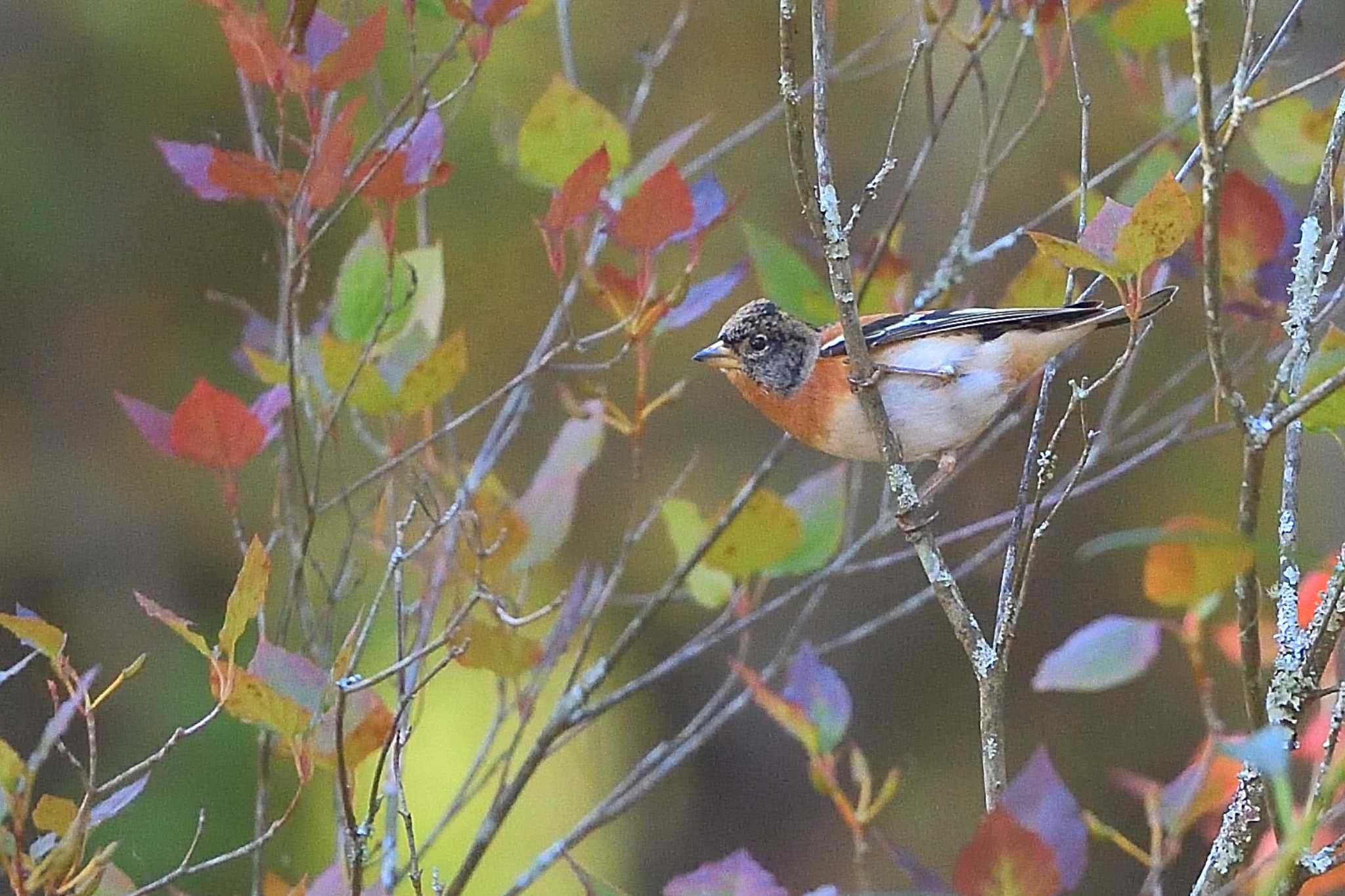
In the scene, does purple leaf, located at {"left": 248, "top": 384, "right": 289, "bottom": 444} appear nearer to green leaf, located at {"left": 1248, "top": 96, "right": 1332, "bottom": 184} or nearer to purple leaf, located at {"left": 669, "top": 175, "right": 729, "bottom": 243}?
purple leaf, located at {"left": 669, "top": 175, "right": 729, "bottom": 243}

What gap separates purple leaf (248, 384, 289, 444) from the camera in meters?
1.24

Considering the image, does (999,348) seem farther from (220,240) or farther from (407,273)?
(220,240)

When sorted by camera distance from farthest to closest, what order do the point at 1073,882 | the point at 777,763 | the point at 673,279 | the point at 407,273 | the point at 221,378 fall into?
the point at 777,763
the point at 221,378
the point at 673,279
the point at 407,273
the point at 1073,882

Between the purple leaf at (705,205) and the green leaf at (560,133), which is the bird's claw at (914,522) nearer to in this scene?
the purple leaf at (705,205)

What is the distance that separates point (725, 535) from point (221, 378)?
1700 mm

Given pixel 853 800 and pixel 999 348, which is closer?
pixel 999 348

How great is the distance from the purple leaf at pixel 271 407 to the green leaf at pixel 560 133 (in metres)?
0.32

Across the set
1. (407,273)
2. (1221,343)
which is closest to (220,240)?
(407,273)

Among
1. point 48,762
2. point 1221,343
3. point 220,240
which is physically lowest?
point 48,762

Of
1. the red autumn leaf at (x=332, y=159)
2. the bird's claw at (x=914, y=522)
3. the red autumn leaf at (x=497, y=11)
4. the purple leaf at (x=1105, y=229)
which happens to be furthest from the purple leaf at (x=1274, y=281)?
the red autumn leaf at (x=332, y=159)

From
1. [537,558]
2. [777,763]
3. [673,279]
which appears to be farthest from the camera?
[777,763]

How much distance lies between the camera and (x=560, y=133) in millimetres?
1344

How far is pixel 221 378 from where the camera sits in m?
2.76

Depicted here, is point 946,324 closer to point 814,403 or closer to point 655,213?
point 814,403
